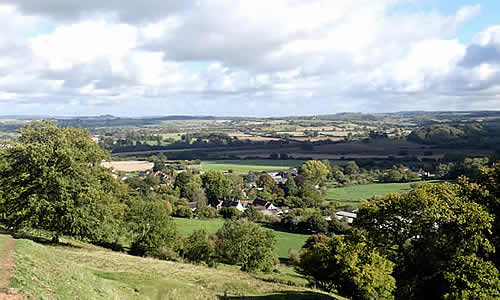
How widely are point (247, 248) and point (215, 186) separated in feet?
177

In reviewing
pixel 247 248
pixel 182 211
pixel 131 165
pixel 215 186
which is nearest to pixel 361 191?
pixel 215 186

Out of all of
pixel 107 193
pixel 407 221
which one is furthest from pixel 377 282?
pixel 107 193

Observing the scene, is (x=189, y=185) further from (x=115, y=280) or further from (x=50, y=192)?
(x=115, y=280)

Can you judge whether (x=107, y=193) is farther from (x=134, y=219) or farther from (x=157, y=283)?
(x=157, y=283)

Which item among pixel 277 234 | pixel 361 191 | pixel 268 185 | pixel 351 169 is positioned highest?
pixel 351 169

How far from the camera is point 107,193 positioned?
117 feet

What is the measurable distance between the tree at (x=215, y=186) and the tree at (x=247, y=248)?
50892 millimetres

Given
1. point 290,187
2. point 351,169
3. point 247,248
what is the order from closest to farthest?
point 247,248 < point 290,187 < point 351,169

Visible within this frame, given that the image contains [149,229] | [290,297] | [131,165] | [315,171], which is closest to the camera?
[290,297]

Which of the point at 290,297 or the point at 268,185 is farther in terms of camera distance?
the point at 268,185

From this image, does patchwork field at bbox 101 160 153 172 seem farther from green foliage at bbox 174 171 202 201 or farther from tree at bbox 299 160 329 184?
tree at bbox 299 160 329 184

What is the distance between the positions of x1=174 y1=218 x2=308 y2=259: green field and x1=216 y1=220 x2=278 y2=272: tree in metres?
11.9

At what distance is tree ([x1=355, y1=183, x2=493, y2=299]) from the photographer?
62.6 ft

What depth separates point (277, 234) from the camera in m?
64.0
